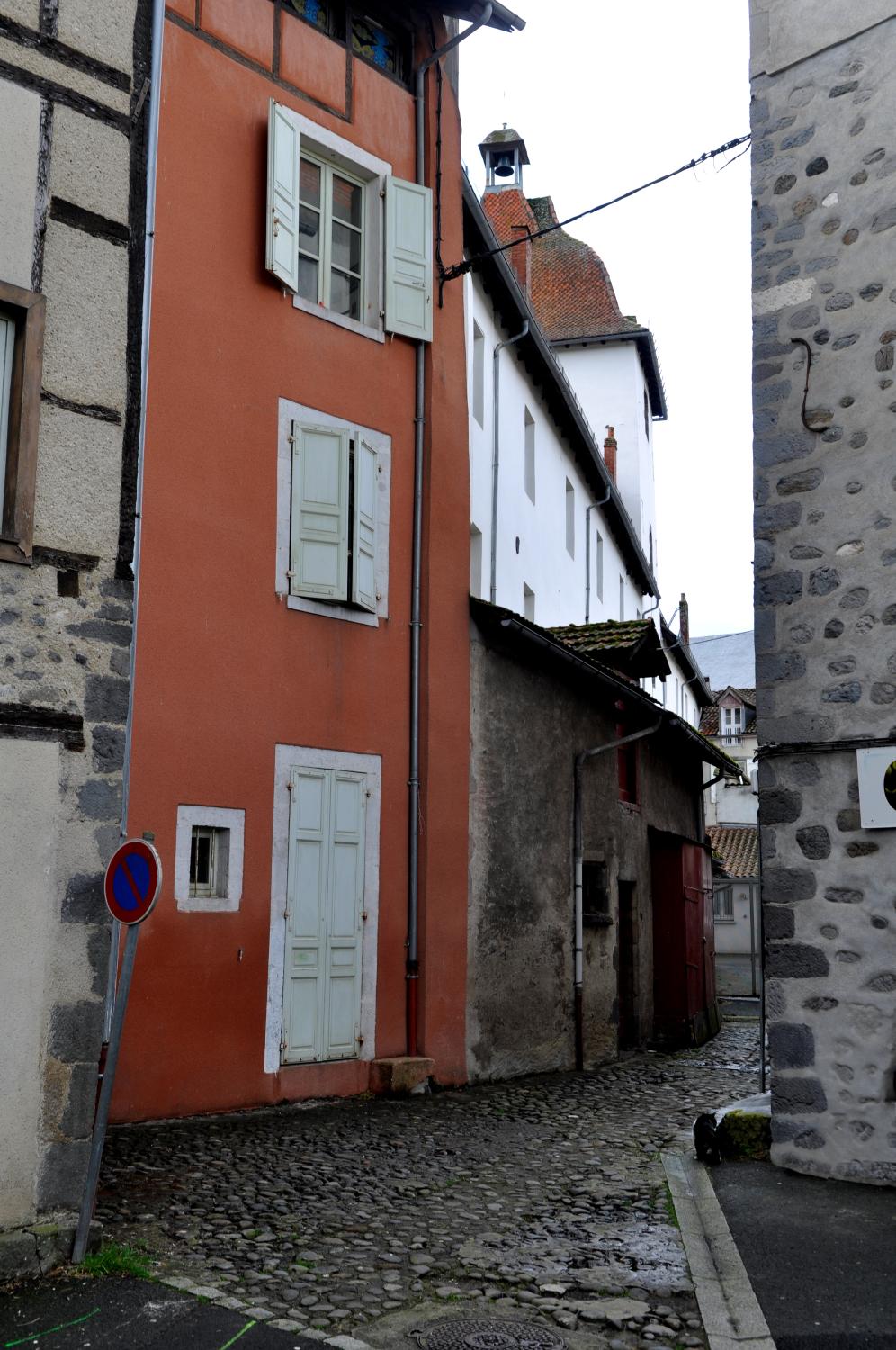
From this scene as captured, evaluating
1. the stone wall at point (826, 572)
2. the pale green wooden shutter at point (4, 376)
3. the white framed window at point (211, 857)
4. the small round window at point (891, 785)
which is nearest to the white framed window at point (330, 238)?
the stone wall at point (826, 572)

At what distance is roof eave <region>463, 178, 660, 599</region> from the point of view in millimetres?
13477

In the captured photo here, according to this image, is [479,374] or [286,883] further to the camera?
[479,374]

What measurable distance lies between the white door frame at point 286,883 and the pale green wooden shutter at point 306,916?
6 centimetres

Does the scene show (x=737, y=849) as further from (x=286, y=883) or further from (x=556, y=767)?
(x=286, y=883)

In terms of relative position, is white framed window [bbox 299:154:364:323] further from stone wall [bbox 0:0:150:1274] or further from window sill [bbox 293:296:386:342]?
stone wall [bbox 0:0:150:1274]

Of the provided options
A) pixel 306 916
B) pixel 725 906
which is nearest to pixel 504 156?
pixel 725 906

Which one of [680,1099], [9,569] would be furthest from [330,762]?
[9,569]

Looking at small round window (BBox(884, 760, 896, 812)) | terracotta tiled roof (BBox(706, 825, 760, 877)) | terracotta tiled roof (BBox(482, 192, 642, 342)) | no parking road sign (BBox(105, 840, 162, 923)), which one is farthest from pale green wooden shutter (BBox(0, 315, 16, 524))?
terracotta tiled roof (BBox(706, 825, 760, 877))

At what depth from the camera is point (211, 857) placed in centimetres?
958

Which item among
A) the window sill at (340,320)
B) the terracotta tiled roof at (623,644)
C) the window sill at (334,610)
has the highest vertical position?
the window sill at (340,320)

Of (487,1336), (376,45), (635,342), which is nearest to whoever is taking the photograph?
(487,1336)

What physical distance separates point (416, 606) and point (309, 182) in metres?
3.50

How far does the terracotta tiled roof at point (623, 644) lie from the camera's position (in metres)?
13.6

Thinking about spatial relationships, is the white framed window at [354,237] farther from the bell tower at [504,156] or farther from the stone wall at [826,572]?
the bell tower at [504,156]
